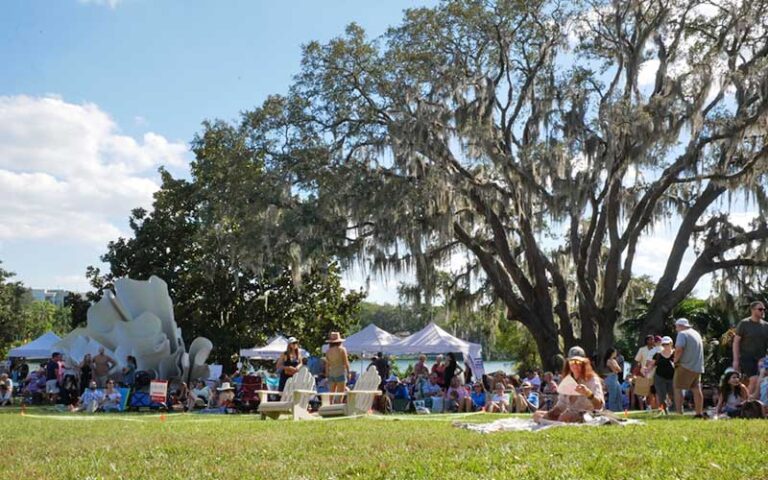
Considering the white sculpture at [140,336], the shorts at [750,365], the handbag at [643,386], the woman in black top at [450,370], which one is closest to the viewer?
the shorts at [750,365]

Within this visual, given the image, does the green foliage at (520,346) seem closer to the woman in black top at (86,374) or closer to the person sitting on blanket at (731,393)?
the woman in black top at (86,374)

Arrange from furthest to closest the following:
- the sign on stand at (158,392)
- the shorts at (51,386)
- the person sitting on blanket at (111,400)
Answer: the shorts at (51,386)
the sign on stand at (158,392)
the person sitting on blanket at (111,400)

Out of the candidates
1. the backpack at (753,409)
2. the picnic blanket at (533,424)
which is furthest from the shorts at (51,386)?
the backpack at (753,409)

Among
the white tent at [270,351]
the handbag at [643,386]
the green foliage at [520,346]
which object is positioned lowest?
the handbag at [643,386]

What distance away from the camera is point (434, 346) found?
23.4 metres

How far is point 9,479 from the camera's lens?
6.02m

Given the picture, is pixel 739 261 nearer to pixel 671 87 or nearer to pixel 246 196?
pixel 671 87

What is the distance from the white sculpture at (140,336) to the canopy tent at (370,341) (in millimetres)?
4018

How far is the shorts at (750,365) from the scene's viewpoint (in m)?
11.3

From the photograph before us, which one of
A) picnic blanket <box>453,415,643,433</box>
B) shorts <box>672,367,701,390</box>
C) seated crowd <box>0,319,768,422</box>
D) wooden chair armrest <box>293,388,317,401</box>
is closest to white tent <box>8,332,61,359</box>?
seated crowd <box>0,319,768,422</box>

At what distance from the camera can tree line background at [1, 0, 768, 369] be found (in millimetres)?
20547

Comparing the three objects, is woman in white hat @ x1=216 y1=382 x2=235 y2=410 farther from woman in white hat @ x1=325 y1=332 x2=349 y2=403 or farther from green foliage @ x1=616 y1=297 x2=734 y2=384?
green foliage @ x1=616 y1=297 x2=734 y2=384

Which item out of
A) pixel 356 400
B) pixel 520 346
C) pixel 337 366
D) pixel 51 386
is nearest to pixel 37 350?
pixel 51 386

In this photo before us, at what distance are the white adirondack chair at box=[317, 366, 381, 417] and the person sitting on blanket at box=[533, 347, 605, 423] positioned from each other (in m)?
3.82
